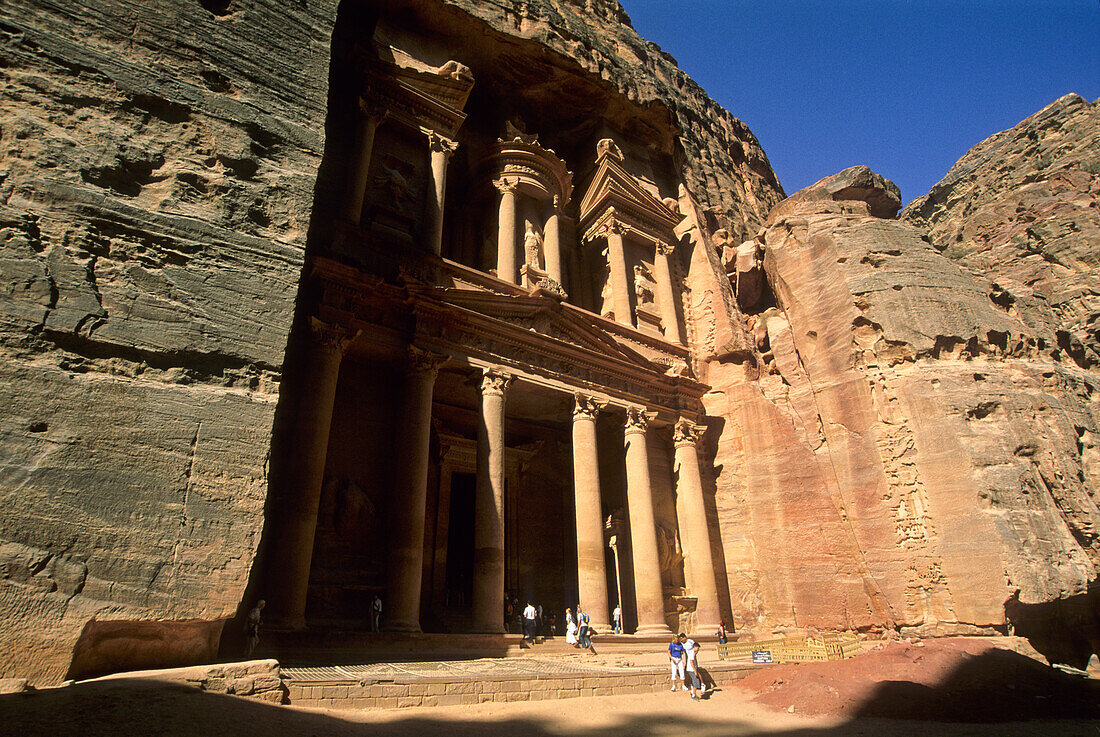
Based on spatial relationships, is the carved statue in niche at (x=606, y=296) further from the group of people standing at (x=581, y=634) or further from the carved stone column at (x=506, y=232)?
the group of people standing at (x=581, y=634)

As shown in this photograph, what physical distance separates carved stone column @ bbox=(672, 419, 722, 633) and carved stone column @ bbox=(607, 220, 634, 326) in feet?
14.2

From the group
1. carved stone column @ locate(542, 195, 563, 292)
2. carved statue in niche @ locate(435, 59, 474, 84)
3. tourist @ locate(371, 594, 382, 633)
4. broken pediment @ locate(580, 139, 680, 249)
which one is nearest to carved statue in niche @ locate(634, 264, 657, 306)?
broken pediment @ locate(580, 139, 680, 249)

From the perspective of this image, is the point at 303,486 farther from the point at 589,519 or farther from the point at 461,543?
the point at 589,519

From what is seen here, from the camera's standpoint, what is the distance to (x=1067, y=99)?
90.4 ft

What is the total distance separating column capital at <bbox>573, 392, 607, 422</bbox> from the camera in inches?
630

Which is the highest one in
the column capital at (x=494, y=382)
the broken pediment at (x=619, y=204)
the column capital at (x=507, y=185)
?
the broken pediment at (x=619, y=204)

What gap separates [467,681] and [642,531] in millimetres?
8478

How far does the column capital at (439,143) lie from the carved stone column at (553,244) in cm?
418

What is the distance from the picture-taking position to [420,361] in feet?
44.6

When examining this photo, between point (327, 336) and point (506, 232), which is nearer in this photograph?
point (327, 336)

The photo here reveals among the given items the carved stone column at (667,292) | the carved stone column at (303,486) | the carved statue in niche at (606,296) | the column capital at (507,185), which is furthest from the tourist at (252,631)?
the carved stone column at (667,292)

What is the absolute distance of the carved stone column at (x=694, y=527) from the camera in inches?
620

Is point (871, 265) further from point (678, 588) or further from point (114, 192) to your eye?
point (114, 192)

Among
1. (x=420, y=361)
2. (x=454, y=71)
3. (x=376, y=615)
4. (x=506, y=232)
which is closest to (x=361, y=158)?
(x=454, y=71)
